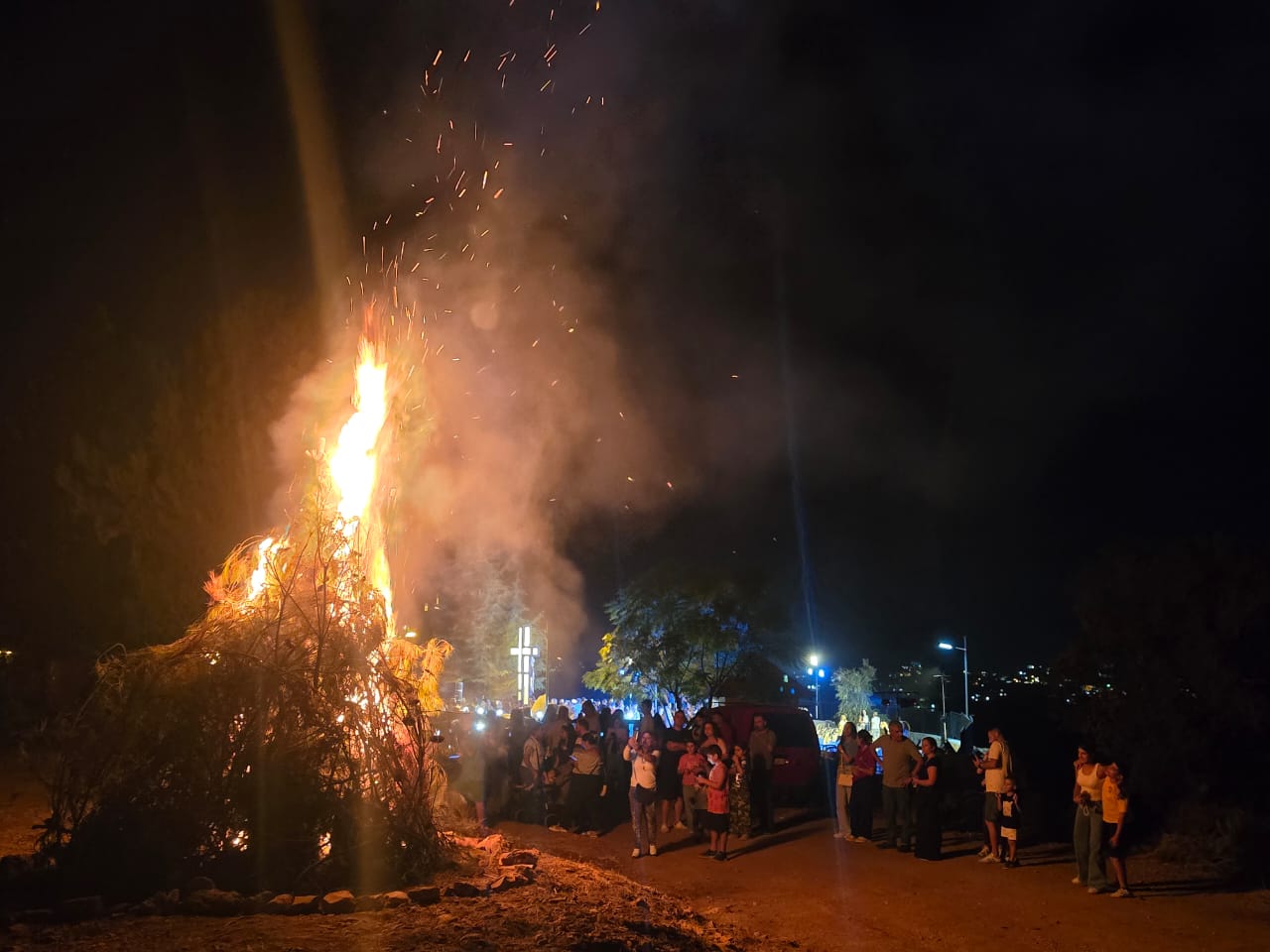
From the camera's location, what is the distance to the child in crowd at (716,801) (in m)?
11.7

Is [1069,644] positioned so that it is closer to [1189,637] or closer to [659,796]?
[1189,637]

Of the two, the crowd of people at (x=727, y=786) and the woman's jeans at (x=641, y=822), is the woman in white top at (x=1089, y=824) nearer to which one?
the crowd of people at (x=727, y=786)

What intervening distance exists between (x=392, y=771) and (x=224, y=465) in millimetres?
7946

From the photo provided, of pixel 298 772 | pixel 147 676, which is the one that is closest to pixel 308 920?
pixel 298 772

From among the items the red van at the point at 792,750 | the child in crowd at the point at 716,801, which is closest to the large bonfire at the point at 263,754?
the child in crowd at the point at 716,801

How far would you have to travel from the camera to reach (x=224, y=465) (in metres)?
14.9

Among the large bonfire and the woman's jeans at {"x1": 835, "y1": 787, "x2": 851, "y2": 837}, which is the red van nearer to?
the woman's jeans at {"x1": 835, "y1": 787, "x2": 851, "y2": 837}

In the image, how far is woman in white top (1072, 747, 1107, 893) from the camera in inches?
403

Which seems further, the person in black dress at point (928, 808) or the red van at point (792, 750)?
the red van at point (792, 750)

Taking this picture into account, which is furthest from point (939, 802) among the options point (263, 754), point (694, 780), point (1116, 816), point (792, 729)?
point (263, 754)

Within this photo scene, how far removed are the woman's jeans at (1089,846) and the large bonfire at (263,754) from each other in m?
6.73

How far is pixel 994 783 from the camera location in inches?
455

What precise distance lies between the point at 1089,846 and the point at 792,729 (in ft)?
23.2

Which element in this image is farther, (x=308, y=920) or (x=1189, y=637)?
(x=1189, y=637)
